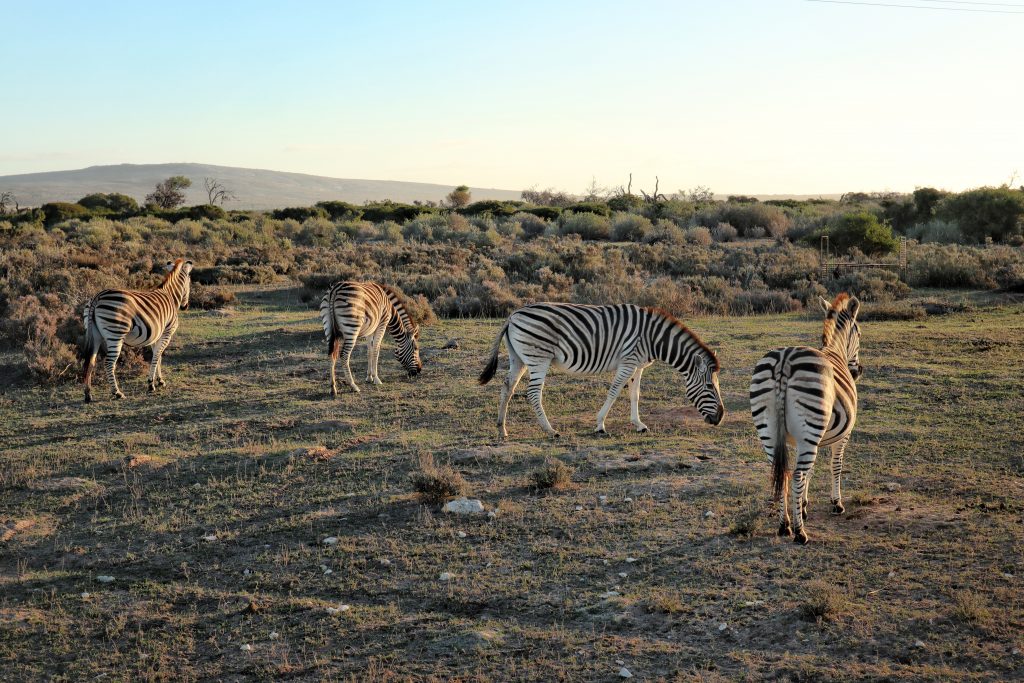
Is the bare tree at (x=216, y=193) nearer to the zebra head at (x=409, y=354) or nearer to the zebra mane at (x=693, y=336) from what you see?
the zebra head at (x=409, y=354)

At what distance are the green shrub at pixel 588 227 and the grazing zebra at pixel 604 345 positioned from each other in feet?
100

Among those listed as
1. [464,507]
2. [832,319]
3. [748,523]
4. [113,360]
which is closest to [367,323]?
[113,360]

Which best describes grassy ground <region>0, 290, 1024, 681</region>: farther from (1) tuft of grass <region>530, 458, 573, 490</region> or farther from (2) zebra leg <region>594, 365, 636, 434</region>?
(2) zebra leg <region>594, 365, 636, 434</region>

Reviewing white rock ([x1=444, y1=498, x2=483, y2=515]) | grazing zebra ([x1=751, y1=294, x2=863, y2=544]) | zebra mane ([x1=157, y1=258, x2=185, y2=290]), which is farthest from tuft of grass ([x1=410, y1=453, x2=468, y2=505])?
zebra mane ([x1=157, y1=258, x2=185, y2=290])

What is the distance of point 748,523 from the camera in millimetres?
7410

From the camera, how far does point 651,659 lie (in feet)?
18.4

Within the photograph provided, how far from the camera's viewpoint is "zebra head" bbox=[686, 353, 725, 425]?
10.3 meters

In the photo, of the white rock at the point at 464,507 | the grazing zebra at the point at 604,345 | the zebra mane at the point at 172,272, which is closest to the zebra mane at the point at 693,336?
the grazing zebra at the point at 604,345

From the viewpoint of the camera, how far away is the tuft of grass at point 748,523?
7355mm

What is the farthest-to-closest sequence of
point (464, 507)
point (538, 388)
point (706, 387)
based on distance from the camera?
point (538, 388), point (706, 387), point (464, 507)

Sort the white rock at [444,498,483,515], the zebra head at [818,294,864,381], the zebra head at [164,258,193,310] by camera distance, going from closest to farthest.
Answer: the white rock at [444,498,483,515] → the zebra head at [818,294,864,381] → the zebra head at [164,258,193,310]

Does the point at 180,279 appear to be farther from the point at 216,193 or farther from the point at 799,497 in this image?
the point at 216,193

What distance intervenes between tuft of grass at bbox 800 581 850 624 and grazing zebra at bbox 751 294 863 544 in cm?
103

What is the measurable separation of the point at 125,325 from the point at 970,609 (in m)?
11.4
